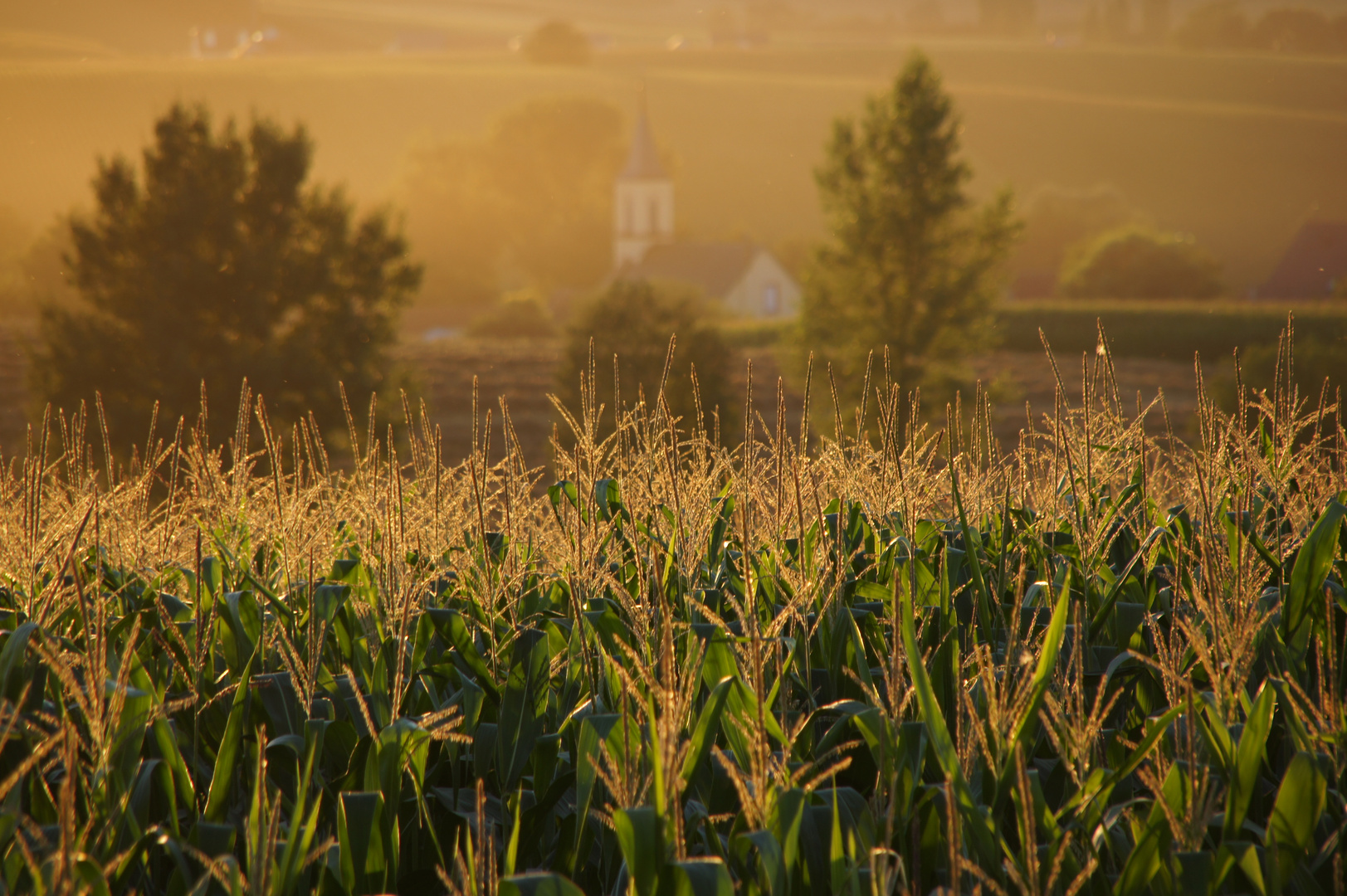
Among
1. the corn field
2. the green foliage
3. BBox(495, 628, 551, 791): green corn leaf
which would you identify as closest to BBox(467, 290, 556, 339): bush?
the green foliage

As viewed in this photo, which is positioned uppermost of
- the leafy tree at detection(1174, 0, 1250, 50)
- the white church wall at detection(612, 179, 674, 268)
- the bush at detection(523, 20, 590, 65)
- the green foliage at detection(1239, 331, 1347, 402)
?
the bush at detection(523, 20, 590, 65)

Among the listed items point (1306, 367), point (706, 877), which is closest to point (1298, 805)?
point (706, 877)

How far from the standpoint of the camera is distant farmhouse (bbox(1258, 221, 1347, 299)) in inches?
1892

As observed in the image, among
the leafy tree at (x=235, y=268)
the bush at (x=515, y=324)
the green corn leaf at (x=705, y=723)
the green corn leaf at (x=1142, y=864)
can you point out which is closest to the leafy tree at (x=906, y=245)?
the leafy tree at (x=235, y=268)

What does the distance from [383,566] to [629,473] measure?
791 millimetres

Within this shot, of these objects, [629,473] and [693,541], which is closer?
[693,541]

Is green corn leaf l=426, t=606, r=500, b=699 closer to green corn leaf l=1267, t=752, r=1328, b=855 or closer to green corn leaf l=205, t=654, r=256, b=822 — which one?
green corn leaf l=205, t=654, r=256, b=822

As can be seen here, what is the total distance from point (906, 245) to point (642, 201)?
147ft

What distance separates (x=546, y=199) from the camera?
71.0 meters

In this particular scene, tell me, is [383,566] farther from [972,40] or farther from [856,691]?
[972,40]

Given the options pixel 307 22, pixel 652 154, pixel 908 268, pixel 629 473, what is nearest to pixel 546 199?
pixel 652 154

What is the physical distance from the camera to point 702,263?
63.0 m

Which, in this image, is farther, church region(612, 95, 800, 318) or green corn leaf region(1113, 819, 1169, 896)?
church region(612, 95, 800, 318)

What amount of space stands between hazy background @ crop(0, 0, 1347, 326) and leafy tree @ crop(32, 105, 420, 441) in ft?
115
